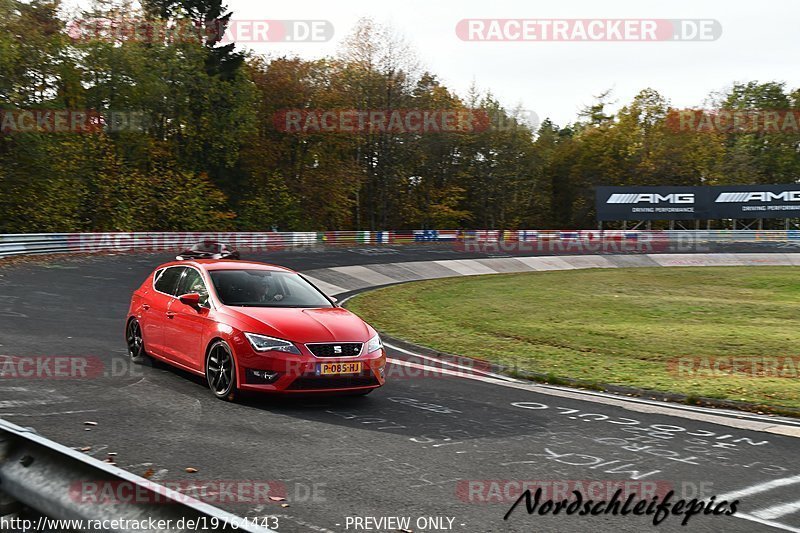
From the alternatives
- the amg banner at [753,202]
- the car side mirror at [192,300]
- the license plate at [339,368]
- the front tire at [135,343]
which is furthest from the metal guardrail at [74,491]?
the amg banner at [753,202]

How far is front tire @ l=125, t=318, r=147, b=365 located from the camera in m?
10.6

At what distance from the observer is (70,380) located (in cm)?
920

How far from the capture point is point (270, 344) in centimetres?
817

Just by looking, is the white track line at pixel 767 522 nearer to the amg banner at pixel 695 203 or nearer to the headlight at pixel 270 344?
the headlight at pixel 270 344

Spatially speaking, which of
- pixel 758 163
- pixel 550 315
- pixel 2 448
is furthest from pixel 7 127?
pixel 758 163

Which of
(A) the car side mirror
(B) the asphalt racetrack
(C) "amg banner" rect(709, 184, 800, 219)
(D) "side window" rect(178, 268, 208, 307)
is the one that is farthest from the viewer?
(C) "amg banner" rect(709, 184, 800, 219)

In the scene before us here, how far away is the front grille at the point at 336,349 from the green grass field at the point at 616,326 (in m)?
4.19

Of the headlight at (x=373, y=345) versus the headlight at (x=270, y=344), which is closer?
the headlight at (x=270, y=344)

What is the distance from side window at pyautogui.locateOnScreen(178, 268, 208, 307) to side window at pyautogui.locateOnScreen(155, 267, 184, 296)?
0.19m

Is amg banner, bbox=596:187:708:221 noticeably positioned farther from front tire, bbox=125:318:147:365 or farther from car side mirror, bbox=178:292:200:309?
car side mirror, bbox=178:292:200:309

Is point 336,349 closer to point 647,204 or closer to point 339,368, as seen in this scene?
point 339,368

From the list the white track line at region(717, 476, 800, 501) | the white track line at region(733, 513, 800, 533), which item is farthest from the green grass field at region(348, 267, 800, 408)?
the white track line at region(733, 513, 800, 533)

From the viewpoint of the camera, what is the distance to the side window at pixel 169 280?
10153 millimetres

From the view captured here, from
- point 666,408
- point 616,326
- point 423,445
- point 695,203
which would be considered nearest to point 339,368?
point 423,445
